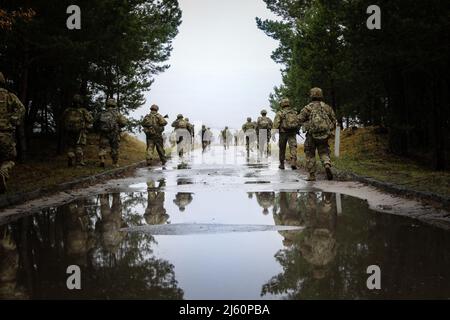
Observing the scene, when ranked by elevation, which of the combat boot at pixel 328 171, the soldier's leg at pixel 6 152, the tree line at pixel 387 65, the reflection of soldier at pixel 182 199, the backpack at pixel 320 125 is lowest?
the reflection of soldier at pixel 182 199

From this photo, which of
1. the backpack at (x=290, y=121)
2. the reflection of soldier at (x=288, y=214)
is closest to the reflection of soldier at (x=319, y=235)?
the reflection of soldier at (x=288, y=214)

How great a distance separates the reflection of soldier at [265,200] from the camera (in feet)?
28.2

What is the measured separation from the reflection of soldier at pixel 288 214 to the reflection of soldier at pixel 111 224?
202cm

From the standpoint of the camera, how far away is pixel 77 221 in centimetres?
748

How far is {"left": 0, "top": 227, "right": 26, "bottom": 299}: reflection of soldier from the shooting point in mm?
4039

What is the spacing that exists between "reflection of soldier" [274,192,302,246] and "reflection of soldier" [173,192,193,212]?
1.66m

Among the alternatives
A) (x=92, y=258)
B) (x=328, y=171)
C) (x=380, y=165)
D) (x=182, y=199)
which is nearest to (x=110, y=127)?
(x=328, y=171)

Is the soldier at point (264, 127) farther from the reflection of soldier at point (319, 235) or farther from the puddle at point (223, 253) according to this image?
the puddle at point (223, 253)

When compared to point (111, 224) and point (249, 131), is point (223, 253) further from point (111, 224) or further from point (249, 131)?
point (249, 131)

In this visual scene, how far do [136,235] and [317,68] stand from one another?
2176 centimetres

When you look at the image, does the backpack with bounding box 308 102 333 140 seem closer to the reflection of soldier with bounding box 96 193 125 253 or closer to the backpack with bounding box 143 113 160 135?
the reflection of soldier with bounding box 96 193 125 253

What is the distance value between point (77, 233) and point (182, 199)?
3405mm

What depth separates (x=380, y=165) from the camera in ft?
56.7
